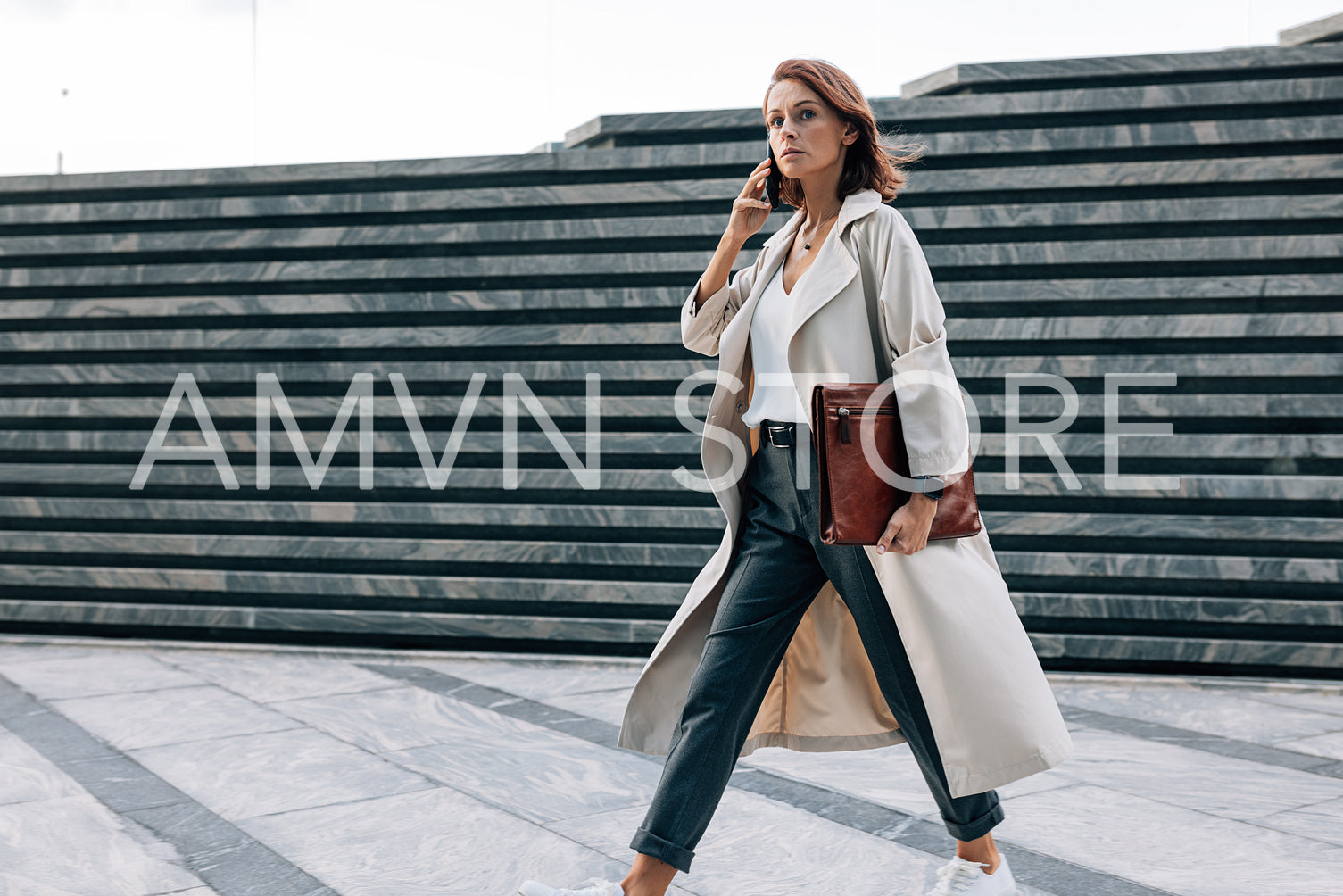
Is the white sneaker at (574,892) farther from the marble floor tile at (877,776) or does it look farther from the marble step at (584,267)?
the marble step at (584,267)

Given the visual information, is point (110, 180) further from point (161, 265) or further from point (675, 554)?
point (675, 554)

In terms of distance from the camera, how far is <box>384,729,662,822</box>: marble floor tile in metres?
3.55

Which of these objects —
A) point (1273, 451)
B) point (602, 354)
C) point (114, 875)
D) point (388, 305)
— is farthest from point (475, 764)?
point (1273, 451)

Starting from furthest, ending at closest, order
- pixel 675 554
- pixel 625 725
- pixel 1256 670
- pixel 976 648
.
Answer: pixel 675 554 → pixel 1256 670 → pixel 625 725 → pixel 976 648

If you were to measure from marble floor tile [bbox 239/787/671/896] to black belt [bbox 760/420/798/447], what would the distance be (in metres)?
1.20

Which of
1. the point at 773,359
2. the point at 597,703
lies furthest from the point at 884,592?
the point at 597,703

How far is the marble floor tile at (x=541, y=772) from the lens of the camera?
3555 millimetres

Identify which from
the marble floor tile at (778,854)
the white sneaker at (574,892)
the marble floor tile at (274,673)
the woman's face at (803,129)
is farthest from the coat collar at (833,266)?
the marble floor tile at (274,673)

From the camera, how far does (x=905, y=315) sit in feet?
8.16

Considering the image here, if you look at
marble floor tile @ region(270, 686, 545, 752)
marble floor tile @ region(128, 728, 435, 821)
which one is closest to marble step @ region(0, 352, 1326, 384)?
marble floor tile @ region(270, 686, 545, 752)

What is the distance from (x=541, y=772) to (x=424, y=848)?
0.76 meters

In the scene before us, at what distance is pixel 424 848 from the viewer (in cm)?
315

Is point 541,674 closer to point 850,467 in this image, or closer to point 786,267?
point 786,267

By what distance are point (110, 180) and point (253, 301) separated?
3.71ft
